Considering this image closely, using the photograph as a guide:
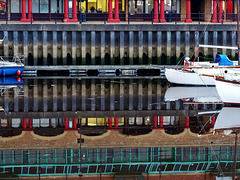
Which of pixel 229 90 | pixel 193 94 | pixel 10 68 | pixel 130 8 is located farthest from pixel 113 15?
pixel 229 90

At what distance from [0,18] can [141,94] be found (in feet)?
78.2

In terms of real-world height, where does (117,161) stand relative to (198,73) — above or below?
below

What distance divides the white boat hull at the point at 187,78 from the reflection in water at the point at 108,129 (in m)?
0.73

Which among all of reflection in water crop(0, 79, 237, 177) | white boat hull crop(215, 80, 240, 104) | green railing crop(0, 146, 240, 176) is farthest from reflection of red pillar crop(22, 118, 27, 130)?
white boat hull crop(215, 80, 240, 104)

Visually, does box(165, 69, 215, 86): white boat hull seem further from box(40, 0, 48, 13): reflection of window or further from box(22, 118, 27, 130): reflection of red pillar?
box(40, 0, 48, 13): reflection of window

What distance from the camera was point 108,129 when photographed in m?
28.5

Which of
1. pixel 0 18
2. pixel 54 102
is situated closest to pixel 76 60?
pixel 0 18

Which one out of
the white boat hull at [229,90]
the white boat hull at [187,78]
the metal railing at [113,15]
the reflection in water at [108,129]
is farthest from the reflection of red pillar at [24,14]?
the white boat hull at [229,90]

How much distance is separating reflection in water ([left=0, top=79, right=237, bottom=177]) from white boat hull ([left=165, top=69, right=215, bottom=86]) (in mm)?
727

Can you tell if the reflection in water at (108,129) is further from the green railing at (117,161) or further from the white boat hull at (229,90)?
the white boat hull at (229,90)

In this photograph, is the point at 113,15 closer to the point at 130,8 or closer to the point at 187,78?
the point at 130,8

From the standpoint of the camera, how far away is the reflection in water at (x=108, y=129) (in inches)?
845

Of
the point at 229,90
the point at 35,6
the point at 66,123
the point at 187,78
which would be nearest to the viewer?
the point at 66,123

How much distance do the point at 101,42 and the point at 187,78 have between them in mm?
10005
